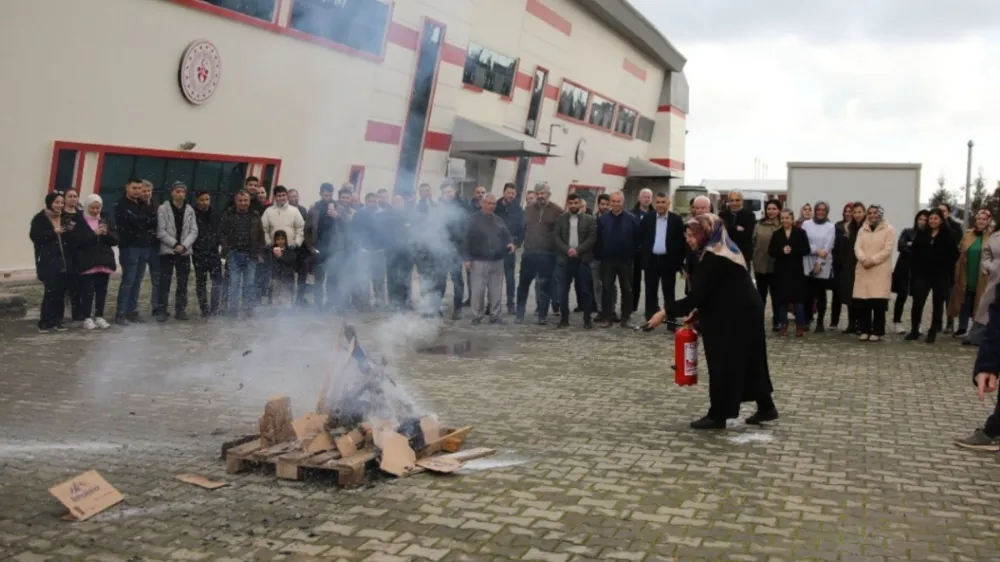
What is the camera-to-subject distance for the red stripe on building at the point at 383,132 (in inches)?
744

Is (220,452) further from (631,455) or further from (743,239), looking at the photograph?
(743,239)

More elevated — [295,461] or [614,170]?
[614,170]

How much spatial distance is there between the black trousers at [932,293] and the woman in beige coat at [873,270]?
34 cm

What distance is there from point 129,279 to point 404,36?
7.47m

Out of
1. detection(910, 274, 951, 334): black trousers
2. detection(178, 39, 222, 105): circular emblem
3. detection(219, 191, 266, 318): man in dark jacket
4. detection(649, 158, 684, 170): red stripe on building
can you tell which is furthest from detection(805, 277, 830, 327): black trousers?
detection(649, 158, 684, 170): red stripe on building

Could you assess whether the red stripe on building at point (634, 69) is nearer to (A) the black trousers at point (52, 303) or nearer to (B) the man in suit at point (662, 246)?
(B) the man in suit at point (662, 246)

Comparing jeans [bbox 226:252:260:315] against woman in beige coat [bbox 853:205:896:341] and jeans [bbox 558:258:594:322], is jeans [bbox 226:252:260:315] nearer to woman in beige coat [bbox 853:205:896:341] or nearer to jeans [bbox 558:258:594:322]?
jeans [bbox 558:258:594:322]

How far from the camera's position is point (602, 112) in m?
35.3

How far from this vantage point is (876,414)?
26.0 ft

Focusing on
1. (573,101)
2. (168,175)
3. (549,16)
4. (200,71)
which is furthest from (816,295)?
(573,101)

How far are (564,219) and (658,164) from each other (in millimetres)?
30726

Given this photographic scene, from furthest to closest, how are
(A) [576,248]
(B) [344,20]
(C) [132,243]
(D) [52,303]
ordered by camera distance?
(B) [344,20] < (A) [576,248] < (C) [132,243] < (D) [52,303]

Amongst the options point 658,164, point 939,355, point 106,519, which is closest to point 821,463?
point 106,519

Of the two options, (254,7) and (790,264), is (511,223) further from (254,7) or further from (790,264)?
(254,7)
